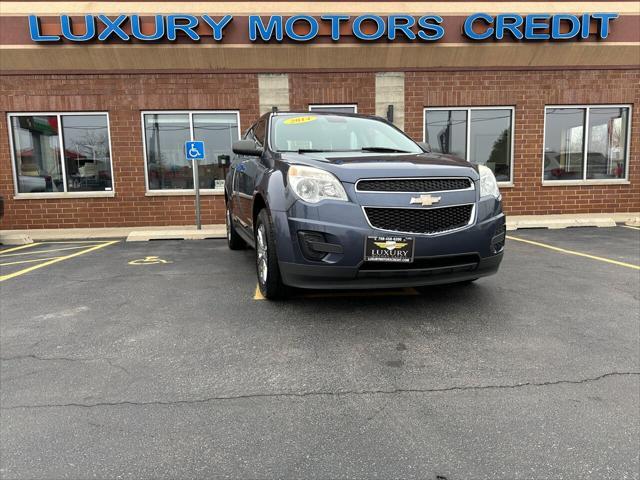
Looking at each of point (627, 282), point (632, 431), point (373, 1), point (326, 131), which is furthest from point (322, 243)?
point (373, 1)

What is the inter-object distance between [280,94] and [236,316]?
308 inches

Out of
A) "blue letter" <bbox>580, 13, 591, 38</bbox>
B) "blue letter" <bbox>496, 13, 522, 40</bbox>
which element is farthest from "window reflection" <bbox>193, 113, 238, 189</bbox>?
"blue letter" <bbox>580, 13, 591, 38</bbox>

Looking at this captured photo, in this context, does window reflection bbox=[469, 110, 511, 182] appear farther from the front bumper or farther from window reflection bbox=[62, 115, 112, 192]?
window reflection bbox=[62, 115, 112, 192]

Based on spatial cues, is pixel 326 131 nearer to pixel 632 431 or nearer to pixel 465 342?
pixel 465 342

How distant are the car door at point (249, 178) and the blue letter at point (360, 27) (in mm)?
5451

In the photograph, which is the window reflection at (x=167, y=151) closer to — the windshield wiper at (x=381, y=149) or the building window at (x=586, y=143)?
the windshield wiper at (x=381, y=149)

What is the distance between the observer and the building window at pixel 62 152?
10.6 metres

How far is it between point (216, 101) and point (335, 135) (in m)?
6.53

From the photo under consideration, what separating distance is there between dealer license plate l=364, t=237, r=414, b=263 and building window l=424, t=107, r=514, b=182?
321 inches

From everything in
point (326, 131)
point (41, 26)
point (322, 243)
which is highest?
point (41, 26)

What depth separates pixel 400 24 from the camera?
33.4ft

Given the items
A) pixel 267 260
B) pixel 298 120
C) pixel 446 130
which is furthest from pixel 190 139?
pixel 267 260

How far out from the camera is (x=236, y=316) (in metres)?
3.96

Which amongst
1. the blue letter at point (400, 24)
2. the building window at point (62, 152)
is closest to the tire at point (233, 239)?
the building window at point (62, 152)
